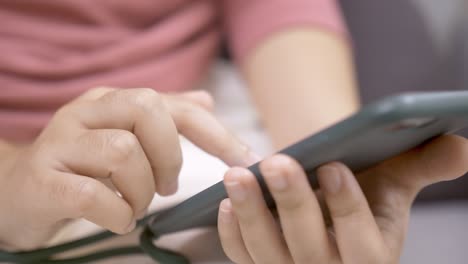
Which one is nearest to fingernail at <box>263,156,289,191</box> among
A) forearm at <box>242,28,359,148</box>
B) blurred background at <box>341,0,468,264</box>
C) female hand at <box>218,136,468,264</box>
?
female hand at <box>218,136,468,264</box>

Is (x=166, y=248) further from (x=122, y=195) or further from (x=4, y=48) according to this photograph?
(x=4, y=48)

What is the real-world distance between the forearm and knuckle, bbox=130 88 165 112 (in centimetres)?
22

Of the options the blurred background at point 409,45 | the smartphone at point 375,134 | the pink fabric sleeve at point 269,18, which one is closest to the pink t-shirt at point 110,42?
the pink fabric sleeve at point 269,18

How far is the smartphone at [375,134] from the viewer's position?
0.71 ft

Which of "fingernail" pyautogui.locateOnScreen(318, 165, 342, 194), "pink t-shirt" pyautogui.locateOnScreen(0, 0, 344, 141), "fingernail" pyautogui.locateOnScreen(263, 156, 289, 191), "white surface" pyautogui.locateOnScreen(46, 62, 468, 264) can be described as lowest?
"white surface" pyautogui.locateOnScreen(46, 62, 468, 264)

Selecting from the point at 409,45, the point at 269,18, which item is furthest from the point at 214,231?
the point at 409,45

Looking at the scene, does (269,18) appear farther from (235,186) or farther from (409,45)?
(235,186)

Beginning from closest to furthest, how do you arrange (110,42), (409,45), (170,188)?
(170,188) → (110,42) → (409,45)

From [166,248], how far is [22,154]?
105 mm

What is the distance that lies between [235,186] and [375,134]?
7 centimetres

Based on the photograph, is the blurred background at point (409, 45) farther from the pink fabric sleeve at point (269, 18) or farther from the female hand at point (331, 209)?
the female hand at point (331, 209)

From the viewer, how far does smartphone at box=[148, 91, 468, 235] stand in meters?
0.22

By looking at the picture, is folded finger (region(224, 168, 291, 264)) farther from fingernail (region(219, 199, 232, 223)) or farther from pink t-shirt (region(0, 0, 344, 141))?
pink t-shirt (region(0, 0, 344, 141))

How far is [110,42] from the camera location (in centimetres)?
53
